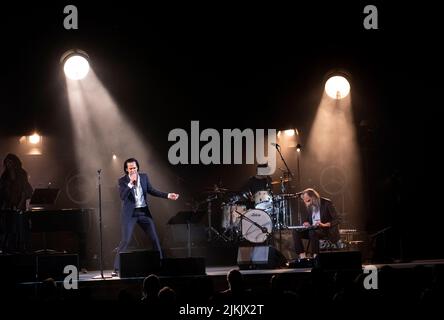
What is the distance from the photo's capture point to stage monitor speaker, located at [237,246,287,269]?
11.6 meters

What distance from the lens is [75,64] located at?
13.2 metres

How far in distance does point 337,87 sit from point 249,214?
3308 millimetres

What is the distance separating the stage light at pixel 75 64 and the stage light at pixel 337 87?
5.07 m

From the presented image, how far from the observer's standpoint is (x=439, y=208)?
45.7ft

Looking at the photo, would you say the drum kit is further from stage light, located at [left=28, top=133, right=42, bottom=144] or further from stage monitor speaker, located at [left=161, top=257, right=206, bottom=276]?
stage light, located at [left=28, top=133, right=42, bottom=144]

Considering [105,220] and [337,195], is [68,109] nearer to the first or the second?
[105,220]

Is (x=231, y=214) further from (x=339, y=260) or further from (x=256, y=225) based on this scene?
(x=339, y=260)

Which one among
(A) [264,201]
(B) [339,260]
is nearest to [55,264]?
(B) [339,260]

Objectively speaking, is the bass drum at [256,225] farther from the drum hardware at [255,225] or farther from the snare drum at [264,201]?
Result: the snare drum at [264,201]

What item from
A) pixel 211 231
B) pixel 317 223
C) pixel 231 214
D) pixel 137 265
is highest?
pixel 231 214

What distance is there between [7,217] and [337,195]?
7555 mm

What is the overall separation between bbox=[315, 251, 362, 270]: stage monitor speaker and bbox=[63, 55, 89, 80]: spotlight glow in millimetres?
6279

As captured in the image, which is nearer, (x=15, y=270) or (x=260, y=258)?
(x=15, y=270)
